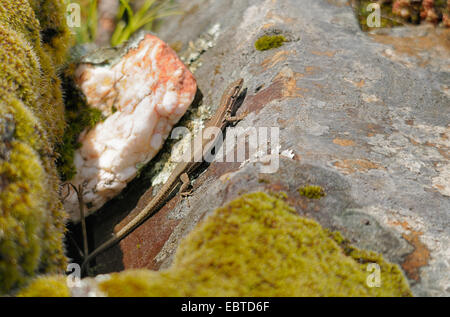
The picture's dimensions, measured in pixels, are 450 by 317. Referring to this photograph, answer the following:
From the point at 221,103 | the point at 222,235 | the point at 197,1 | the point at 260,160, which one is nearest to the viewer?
the point at 222,235

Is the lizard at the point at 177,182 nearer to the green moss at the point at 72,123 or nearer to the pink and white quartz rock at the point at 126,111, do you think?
the pink and white quartz rock at the point at 126,111

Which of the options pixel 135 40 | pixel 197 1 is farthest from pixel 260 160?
pixel 197 1

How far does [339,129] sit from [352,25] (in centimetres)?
300

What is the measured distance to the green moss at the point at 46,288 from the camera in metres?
2.36

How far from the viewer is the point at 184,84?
5180 millimetres

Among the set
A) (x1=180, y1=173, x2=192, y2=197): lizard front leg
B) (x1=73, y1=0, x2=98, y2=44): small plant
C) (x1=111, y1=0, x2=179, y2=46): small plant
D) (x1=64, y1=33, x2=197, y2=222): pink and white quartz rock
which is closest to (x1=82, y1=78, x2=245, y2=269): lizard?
(x1=180, y1=173, x2=192, y2=197): lizard front leg

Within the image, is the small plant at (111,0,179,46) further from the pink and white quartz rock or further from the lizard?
the lizard

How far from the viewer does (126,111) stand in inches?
196

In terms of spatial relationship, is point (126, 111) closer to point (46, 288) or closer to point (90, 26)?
point (46, 288)

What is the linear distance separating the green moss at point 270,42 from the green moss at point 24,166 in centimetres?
308

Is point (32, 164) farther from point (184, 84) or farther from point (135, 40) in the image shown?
point (135, 40)

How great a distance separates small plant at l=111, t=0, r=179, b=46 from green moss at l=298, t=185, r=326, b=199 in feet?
19.0

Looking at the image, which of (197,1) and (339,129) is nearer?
(339,129)
